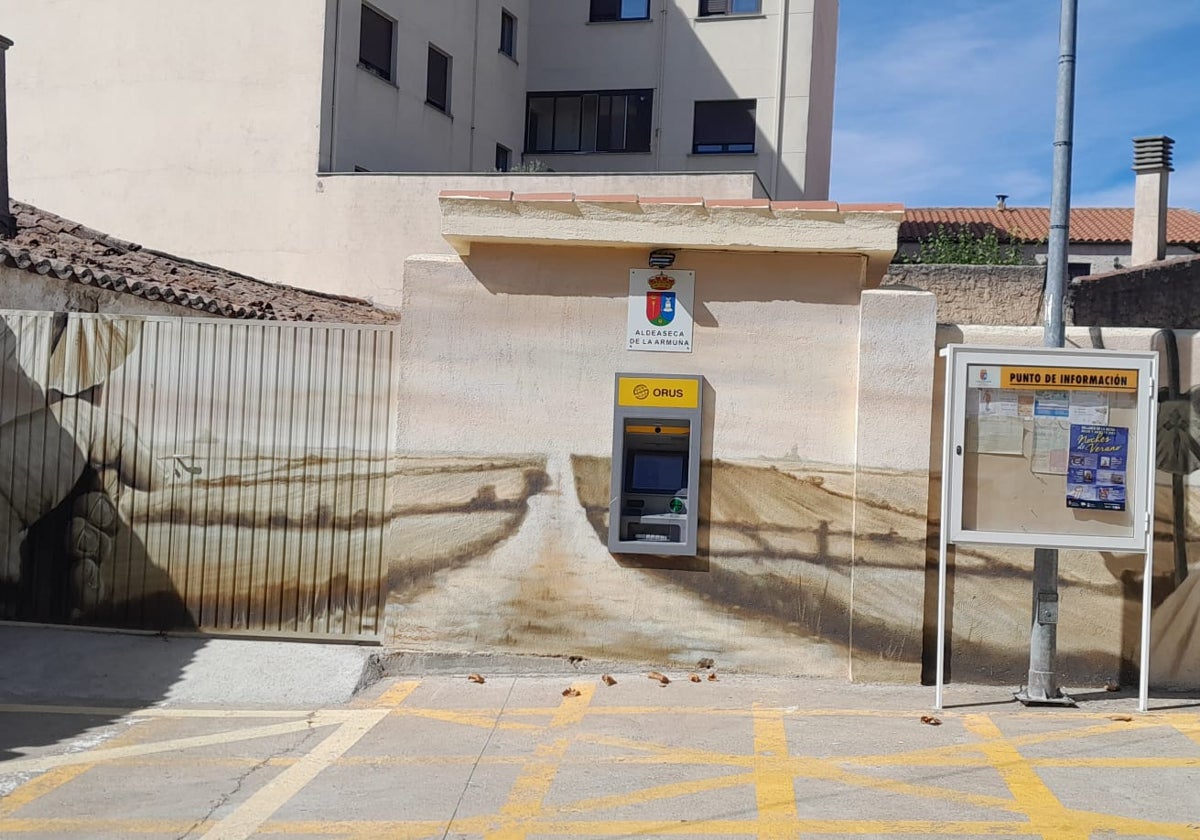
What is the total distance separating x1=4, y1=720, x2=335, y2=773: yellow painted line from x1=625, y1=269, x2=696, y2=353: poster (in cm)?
282

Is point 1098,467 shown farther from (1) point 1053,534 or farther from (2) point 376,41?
(2) point 376,41

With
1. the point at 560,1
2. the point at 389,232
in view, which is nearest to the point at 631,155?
the point at 560,1

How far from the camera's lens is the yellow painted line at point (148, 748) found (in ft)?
18.2

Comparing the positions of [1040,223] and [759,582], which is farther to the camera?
[1040,223]

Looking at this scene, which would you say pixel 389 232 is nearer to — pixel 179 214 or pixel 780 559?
pixel 179 214

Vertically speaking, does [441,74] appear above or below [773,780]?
above

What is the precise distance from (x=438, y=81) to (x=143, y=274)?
10557 millimetres

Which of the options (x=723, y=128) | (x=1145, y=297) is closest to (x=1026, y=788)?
(x=1145, y=297)

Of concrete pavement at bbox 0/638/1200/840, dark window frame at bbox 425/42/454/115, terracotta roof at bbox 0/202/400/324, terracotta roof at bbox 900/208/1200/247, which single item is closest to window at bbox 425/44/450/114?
dark window frame at bbox 425/42/454/115

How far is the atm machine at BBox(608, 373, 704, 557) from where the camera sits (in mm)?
7047

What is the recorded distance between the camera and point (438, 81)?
2117 cm

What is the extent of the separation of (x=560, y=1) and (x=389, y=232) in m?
9.38

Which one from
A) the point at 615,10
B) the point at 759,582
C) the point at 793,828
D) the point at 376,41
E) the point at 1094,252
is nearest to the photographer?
the point at 793,828

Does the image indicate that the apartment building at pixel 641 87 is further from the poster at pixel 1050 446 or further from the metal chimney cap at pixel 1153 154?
the poster at pixel 1050 446
